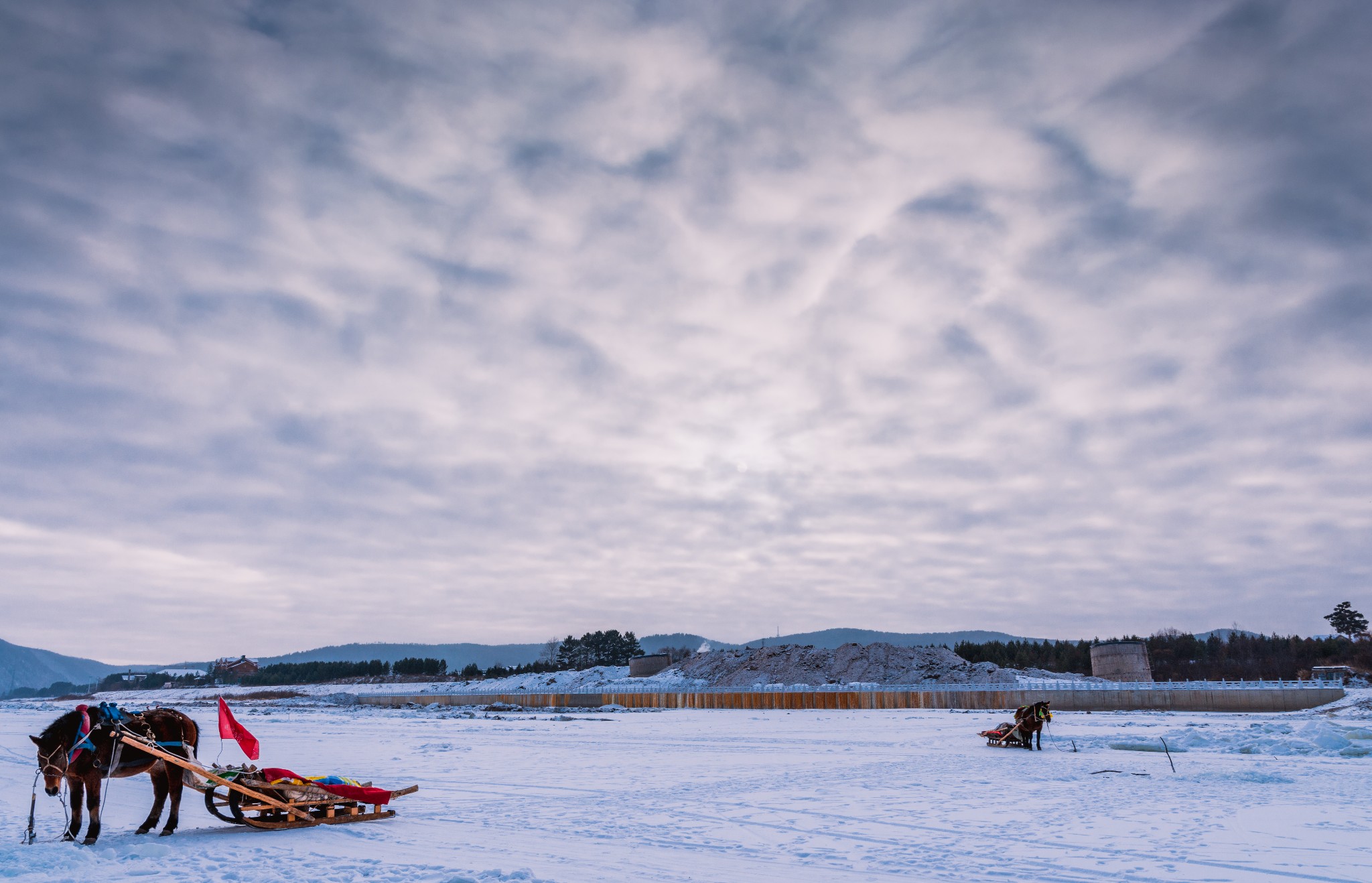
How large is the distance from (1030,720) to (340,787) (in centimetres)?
2410

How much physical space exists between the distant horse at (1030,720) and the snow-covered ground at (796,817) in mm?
968

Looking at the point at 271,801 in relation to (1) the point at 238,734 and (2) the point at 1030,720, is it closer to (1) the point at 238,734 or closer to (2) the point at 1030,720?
(1) the point at 238,734

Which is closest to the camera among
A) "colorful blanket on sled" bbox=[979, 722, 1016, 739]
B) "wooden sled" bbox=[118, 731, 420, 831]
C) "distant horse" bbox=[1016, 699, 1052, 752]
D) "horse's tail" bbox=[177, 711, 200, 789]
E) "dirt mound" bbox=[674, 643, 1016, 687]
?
"wooden sled" bbox=[118, 731, 420, 831]

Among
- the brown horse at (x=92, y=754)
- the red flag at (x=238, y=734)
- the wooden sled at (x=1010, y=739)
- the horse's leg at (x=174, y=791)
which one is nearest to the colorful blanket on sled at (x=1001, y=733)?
the wooden sled at (x=1010, y=739)

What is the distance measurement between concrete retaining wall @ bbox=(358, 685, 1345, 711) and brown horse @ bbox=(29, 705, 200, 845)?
60732mm

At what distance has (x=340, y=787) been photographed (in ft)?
49.9

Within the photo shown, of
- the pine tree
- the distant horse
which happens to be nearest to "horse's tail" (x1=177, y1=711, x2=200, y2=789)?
the distant horse

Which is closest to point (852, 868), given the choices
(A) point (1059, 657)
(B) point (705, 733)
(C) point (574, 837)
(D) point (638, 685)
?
(C) point (574, 837)

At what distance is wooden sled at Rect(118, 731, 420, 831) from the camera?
1391 centimetres

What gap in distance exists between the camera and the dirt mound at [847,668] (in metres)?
95.4

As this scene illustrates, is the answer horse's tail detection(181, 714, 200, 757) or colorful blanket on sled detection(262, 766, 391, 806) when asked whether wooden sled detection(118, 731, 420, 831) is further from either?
horse's tail detection(181, 714, 200, 757)

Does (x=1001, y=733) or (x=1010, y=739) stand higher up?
(x=1001, y=733)

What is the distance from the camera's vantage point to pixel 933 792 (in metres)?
18.7

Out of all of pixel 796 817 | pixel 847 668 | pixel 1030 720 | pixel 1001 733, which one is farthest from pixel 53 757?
pixel 847 668
